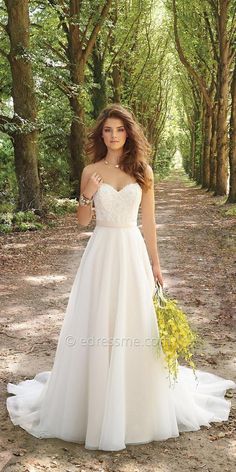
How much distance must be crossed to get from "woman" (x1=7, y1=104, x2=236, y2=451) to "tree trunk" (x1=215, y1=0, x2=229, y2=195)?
1886 cm

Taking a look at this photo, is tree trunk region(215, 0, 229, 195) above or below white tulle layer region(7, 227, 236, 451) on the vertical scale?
above

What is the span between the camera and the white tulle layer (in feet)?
12.9

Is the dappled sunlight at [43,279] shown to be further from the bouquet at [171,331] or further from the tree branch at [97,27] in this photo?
the tree branch at [97,27]

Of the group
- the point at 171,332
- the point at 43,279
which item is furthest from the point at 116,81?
the point at 171,332

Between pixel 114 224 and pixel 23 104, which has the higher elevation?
pixel 23 104

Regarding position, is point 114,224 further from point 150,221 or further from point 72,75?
point 72,75

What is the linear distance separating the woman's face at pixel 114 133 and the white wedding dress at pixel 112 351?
0.34 meters

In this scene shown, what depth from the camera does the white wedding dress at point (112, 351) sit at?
396 cm

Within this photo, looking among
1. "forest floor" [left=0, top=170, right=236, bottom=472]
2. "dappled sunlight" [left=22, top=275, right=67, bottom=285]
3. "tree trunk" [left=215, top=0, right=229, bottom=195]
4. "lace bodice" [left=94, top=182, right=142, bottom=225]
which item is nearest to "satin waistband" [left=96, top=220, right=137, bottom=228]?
"lace bodice" [left=94, top=182, right=142, bottom=225]

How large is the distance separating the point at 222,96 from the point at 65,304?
57.6 feet

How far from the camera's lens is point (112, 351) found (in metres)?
3.95

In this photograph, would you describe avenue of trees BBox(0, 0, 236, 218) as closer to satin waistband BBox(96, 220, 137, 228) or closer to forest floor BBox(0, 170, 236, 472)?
forest floor BBox(0, 170, 236, 472)

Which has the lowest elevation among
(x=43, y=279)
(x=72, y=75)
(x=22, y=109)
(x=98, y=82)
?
(x=43, y=279)

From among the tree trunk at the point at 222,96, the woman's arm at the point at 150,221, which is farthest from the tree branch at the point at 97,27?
the woman's arm at the point at 150,221
